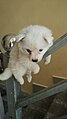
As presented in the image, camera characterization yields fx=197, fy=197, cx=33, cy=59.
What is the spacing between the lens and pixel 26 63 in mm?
1154

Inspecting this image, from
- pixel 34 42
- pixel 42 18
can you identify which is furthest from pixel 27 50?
pixel 42 18

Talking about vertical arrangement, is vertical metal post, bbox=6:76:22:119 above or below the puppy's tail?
below

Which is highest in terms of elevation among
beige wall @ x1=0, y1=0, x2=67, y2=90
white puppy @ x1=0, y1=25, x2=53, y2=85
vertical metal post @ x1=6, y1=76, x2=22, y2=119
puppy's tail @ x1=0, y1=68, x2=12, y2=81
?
white puppy @ x1=0, y1=25, x2=53, y2=85

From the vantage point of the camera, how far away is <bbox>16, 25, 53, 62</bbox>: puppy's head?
1104 millimetres

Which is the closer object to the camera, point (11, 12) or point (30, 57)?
point (30, 57)

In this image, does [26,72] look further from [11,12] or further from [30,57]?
[11,12]

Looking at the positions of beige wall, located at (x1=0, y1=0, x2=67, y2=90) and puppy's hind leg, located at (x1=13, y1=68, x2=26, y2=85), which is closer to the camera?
puppy's hind leg, located at (x1=13, y1=68, x2=26, y2=85)

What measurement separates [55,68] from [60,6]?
94 centimetres

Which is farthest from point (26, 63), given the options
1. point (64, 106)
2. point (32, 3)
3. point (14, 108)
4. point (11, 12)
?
point (11, 12)

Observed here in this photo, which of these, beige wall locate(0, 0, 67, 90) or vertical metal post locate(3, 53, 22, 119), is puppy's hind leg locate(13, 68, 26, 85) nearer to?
vertical metal post locate(3, 53, 22, 119)

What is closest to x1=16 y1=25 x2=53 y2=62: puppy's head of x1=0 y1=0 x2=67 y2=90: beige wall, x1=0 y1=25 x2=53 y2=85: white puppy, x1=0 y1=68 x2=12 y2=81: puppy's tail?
x1=0 y1=25 x2=53 y2=85: white puppy

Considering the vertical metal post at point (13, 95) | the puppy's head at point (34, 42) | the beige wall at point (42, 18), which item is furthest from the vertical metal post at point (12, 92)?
the beige wall at point (42, 18)

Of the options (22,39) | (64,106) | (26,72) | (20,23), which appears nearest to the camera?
(22,39)

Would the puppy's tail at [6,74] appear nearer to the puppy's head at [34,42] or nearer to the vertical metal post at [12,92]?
the vertical metal post at [12,92]
